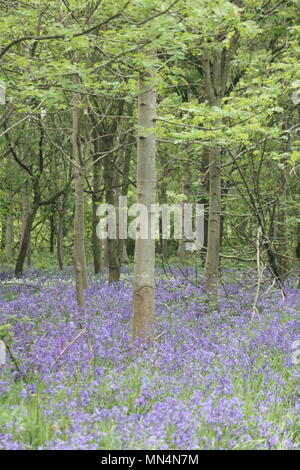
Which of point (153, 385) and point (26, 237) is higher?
point (26, 237)

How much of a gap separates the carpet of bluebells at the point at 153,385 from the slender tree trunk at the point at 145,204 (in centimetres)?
33

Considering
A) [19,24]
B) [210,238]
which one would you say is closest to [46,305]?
[210,238]

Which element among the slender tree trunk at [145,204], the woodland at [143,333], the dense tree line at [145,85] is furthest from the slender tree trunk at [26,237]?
the slender tree trunk at [145,204]

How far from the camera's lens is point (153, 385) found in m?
4.26

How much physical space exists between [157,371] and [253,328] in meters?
2.50

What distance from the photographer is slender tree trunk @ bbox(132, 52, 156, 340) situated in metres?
5.88

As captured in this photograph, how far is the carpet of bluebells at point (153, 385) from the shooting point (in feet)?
11.3

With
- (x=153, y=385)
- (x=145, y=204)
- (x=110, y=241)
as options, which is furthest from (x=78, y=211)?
(x=153, y=385)

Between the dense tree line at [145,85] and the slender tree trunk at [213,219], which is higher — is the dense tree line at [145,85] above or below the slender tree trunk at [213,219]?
above

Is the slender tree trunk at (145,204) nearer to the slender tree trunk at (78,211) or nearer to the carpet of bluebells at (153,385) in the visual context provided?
the carpet of bluebells at (153,385)

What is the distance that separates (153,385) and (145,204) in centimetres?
229

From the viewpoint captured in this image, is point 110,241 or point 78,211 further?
point 110,241

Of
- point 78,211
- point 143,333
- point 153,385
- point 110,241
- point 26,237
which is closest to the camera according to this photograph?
point 153,385

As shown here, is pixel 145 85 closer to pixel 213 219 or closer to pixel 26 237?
pixel 213 219
